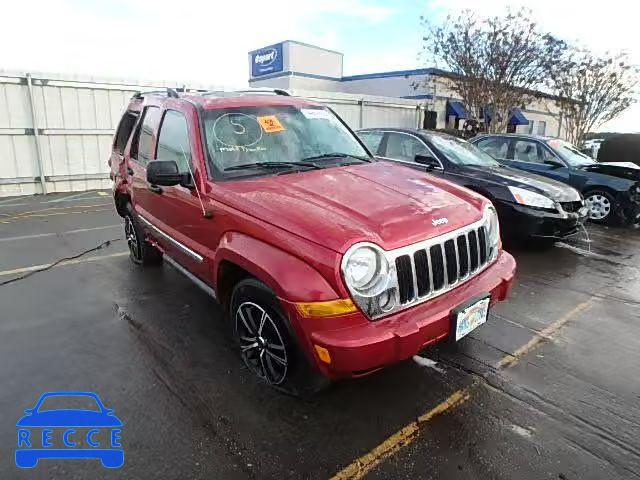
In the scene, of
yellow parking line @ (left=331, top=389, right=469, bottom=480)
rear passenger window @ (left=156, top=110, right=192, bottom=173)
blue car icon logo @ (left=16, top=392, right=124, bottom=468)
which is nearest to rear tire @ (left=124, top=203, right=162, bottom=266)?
rear passenger window @ (left=156, top=110, right=192, bottom=173)

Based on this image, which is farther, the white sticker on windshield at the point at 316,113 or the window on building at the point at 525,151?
the window on building at the point at 525,151

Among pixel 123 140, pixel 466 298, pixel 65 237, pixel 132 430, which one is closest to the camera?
pixel 132 430

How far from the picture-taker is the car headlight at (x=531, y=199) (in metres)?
5.79

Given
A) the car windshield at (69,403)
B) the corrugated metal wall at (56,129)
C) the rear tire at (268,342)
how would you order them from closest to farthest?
the rear tire at (268,342), the car windshield at (69,403), the corrugated metal wall at (56,129)

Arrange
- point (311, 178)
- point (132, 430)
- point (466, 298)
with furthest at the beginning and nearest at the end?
point (311, 178)
point (466, 298)
point (132, 430)

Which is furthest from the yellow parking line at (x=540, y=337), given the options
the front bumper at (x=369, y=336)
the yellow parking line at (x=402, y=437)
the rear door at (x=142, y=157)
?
the rear door at (x=142, y=157)

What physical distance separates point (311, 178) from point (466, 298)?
134 cm

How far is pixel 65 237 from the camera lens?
6.94m

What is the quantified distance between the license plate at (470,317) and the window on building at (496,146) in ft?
21.8

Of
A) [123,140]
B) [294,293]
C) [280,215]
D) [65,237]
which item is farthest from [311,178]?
[65,237]

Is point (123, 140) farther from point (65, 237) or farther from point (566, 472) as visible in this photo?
point (566, 472)

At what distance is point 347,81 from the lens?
33.8 metres

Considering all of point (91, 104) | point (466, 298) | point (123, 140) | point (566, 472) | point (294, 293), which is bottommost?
point (566, 472)

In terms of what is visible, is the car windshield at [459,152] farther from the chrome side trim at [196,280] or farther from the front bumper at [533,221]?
the chrome side trim at [196,280]
